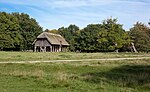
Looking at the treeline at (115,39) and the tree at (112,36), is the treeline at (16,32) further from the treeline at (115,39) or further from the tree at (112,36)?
the tree at (112,36)

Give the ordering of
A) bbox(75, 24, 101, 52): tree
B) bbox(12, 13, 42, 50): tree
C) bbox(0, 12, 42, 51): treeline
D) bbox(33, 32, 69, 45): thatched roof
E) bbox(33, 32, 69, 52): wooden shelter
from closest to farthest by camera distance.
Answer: bbox(0, 12, 42, 51): treeline < bbox(33, 32, 69, 45): thatched roof < bbox(33, 32, 69, 52): wooden shelter < bbox(75, 24, 101, 52): tree < bbox(12, 13, 42, 50): tree

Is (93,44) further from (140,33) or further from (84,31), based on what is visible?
(140,33)

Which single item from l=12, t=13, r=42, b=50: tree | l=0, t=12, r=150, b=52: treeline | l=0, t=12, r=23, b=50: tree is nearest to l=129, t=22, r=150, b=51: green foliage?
l=0, t=12, r=150, b=52: treeline

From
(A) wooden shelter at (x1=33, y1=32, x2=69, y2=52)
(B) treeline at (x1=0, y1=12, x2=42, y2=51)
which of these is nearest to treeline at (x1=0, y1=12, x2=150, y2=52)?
(B) treeline at (x1=0, y1=12, x2=42, y2=51)

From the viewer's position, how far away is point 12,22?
107 meters

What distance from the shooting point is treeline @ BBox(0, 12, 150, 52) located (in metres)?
95.2

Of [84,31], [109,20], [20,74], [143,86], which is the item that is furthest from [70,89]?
[84,31]

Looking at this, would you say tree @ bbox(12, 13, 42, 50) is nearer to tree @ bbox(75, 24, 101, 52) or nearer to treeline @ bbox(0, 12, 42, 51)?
treeline @ bbox(0, 12, 42, 51)

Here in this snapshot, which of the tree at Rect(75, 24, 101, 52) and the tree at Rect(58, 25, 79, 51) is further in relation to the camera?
the tree at Rect(58, 25, 79, 51)

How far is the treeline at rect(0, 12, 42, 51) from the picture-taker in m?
102

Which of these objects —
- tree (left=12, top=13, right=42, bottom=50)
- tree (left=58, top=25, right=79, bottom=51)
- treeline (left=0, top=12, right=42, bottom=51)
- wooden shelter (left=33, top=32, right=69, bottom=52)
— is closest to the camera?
treeline (left=0, top=12, right=42, bottom=51)

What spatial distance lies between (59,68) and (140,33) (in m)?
73.4

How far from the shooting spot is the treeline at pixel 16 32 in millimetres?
102375

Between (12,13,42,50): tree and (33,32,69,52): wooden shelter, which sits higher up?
(12,13,42,50): tree
